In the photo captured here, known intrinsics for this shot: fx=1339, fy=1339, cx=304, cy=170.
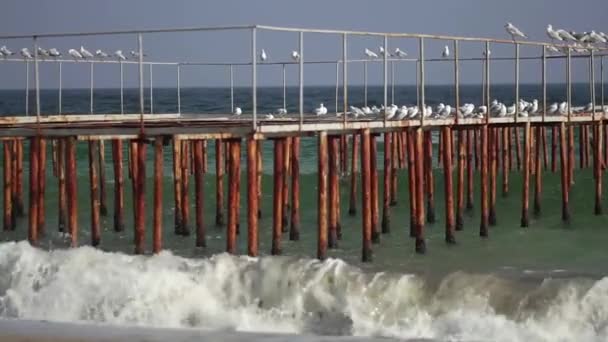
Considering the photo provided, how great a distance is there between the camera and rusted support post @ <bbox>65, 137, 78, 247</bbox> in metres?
22.1

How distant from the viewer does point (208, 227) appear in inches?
1125

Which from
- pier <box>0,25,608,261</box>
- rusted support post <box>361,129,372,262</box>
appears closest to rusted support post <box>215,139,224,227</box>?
pier <box>0,25,608,261</box>

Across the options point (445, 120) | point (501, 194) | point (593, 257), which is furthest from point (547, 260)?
point (501, 194)

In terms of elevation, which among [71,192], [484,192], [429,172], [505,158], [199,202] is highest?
[505,158]

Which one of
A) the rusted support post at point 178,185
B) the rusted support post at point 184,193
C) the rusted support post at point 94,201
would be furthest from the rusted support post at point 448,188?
the rusted support post at point 94,201

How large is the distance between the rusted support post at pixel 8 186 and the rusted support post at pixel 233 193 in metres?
7.12

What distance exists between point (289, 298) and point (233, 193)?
6.90ft

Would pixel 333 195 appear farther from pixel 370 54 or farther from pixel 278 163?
pixel 370 54

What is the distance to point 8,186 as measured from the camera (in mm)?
26922

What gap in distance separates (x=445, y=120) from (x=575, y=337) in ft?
26.9

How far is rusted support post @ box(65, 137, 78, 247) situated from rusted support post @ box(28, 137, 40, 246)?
22.8 inches

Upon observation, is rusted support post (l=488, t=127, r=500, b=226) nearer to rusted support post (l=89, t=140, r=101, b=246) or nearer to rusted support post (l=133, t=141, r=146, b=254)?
rusted support post (l=89, t=140, r=101, b=246)

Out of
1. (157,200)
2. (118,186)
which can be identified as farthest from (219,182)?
(157,200)

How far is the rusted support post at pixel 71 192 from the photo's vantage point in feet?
72.4
